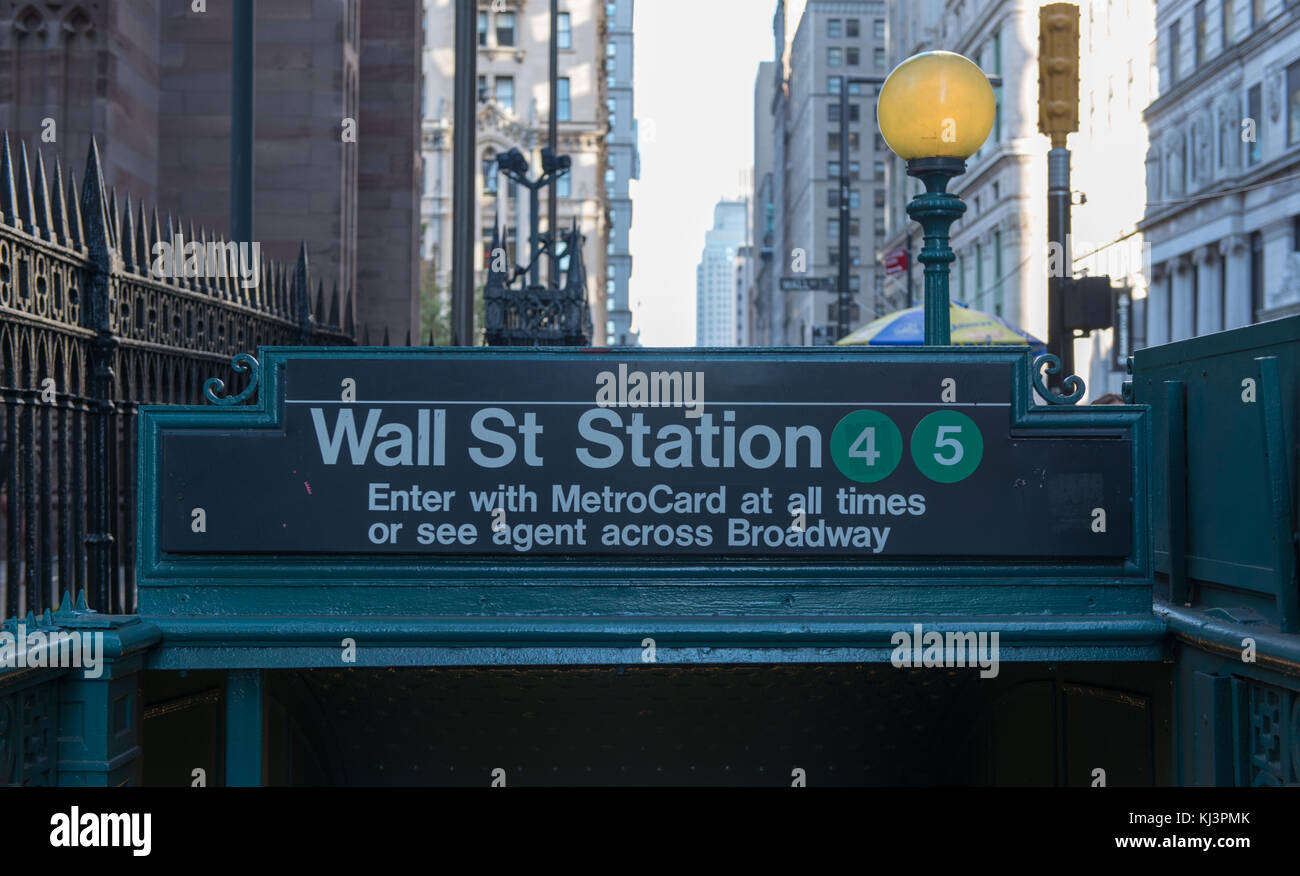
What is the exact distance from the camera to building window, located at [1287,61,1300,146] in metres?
36.3

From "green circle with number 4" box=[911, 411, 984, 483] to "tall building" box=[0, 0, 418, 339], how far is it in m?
11.6

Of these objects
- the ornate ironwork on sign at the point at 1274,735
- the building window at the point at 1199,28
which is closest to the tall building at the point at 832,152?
the building window at the point at 1199,28

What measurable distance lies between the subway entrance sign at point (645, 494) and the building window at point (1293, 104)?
37289mm

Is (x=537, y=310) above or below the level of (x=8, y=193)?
above

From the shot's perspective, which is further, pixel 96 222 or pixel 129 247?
pixel 129 247

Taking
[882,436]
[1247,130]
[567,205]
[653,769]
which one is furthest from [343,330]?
[567,205]

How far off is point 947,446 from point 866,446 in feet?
0.76

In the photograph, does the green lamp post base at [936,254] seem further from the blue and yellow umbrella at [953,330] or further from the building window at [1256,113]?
the building window at [1256,113]

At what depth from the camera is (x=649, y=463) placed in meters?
3.83

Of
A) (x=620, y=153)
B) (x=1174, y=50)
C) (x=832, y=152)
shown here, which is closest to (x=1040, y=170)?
(x=1174, y=50)

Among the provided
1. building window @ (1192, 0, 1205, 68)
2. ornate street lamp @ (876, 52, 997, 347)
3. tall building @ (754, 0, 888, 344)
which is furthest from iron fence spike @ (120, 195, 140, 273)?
tall building @ (754, 0, 888, 344)

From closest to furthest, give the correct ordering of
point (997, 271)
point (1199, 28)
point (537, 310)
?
point (537, 310), point (1199, 28), point (997, 271)

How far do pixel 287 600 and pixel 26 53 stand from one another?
41.5 ft

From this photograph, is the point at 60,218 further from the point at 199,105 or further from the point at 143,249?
the point at 199,105
